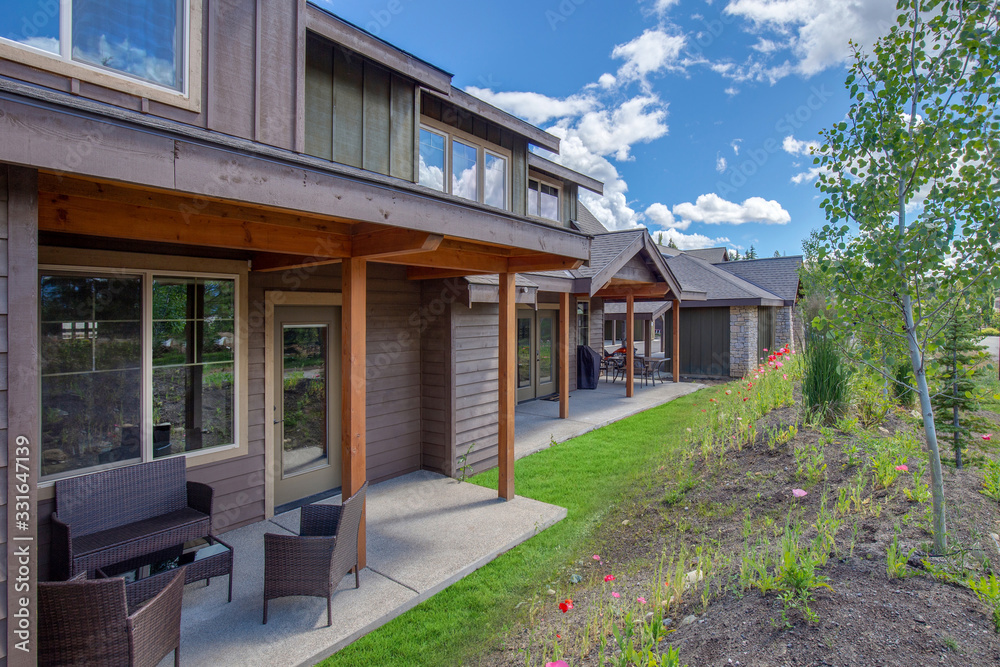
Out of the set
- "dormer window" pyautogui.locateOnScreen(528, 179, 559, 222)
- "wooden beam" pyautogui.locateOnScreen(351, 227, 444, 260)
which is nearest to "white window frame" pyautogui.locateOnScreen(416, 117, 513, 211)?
"dormer window" pyautogui.locateOnScreen(528, 179, 559, 222)

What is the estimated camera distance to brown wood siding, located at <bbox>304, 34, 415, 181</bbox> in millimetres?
5684

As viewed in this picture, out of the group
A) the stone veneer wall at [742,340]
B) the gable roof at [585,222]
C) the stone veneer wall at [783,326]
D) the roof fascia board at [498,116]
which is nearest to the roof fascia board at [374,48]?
the roof fascia board at [498,116]

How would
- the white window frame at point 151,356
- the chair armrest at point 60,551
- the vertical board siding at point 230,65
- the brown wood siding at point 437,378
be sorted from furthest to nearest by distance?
the brown wood siding at point 437,378 → the vertical board siding at point 230,65 → the white window frame at point 151,356 → the chair armrest at point 60,551

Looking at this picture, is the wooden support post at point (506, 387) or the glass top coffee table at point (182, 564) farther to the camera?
the wooden support post at point (506, 387)

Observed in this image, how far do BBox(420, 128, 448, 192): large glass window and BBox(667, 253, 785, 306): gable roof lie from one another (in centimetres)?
807

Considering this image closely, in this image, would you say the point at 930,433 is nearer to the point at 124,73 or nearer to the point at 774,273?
the point at 124,73

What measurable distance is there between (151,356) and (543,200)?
9051mm

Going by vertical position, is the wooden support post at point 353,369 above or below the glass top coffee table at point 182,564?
above

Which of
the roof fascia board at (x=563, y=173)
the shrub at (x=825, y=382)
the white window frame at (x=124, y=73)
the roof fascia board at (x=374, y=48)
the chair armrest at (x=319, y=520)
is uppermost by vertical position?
the roof fascia board at (x=563, y=173)

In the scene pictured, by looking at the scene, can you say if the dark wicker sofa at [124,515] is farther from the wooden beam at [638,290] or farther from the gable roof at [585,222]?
the gable roof at [585,222]

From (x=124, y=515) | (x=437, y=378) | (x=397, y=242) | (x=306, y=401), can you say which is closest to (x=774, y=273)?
(x=437, y=378)

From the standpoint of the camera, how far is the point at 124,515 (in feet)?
11.3

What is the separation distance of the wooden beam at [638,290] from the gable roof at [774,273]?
734 cm

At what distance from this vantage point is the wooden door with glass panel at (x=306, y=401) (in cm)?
484
